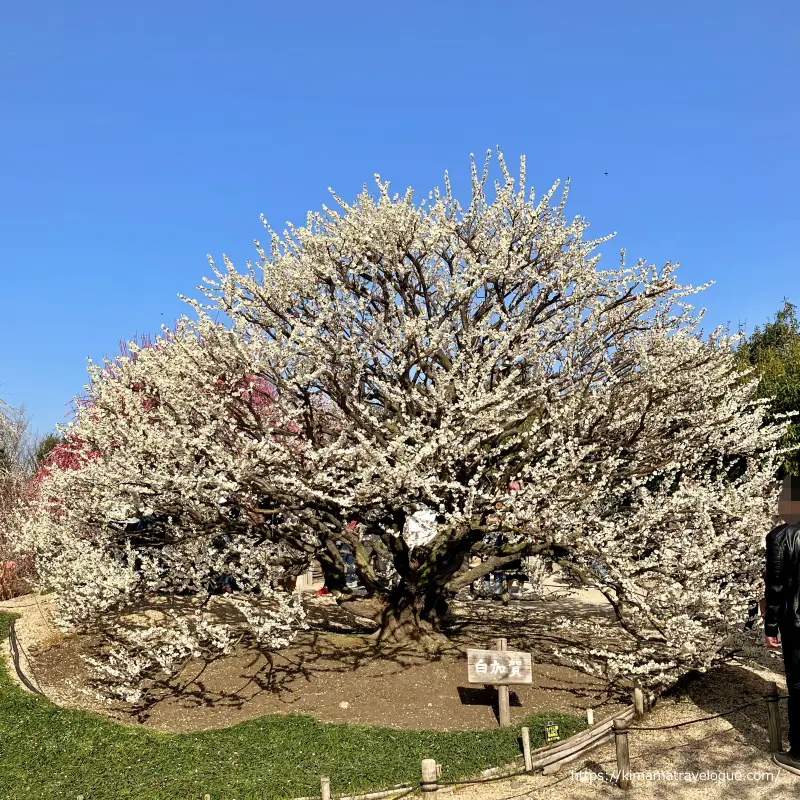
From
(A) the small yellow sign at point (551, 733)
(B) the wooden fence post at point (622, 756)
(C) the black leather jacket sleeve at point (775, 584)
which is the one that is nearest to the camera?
(C) the black leather jacket sleeve at point (775, 584)

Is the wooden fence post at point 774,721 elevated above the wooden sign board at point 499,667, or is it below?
below

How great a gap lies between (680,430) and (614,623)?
3663 mm

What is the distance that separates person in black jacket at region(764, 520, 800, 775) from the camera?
5.81 meters

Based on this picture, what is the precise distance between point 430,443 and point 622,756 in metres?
3.86

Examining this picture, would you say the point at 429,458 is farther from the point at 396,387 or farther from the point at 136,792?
the point at 136,792

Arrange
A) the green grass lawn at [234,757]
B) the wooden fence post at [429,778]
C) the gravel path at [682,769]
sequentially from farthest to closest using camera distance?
the green grass lawn at [234,757]
the gravel path at [682,769]
the wooden fence post at [429,778]

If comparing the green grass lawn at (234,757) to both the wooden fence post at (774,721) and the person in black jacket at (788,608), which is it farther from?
the person in black jacket at (788,608)

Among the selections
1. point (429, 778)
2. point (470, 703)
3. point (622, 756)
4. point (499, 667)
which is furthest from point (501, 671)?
point (429, 778)

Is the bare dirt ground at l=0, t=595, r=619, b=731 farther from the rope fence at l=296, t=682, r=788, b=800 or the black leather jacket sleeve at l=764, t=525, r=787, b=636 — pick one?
the black leather jacket sleeve at l=764, t=525, r=787, b=636

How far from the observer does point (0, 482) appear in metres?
18.9

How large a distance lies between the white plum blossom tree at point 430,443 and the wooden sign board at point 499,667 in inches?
52.4

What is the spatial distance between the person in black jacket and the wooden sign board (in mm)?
2808

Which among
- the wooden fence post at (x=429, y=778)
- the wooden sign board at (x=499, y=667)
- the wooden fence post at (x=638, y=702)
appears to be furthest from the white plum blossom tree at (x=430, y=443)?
the wooden fence post at (x=429, y=778)

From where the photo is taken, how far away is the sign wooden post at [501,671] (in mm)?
7688
